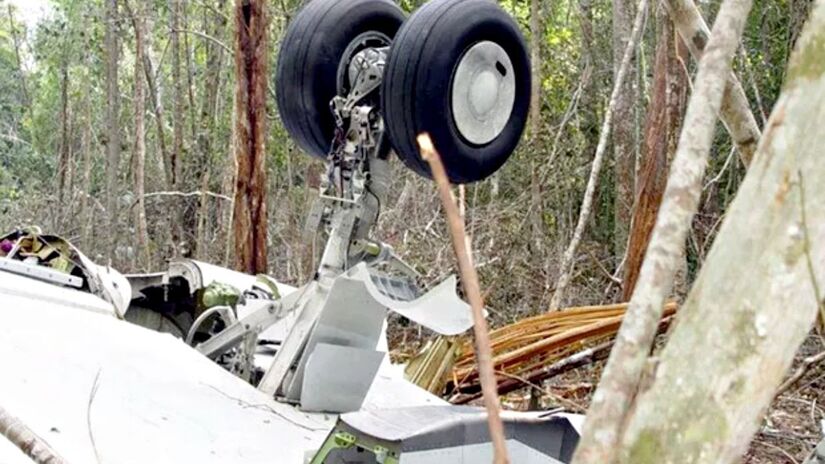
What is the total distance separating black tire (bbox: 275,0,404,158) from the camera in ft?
15.4

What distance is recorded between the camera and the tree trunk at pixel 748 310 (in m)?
0.98

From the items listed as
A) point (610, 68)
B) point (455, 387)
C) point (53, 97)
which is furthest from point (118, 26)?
point (455, 387)

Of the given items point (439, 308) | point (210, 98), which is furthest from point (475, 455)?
point (210, 98)

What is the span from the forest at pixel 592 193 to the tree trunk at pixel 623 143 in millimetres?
24

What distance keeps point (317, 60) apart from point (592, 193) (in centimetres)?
444

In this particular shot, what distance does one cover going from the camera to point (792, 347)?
1.01 metres

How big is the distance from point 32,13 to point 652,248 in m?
18.2

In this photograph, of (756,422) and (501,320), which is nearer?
(756,422)

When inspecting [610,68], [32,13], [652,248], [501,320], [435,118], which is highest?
[32,13]

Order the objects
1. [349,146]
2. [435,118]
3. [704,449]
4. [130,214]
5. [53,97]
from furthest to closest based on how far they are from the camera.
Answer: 1. [53,97]
2. [130,214]
3. [349,146]
4. [435,118]
5. [704,449]

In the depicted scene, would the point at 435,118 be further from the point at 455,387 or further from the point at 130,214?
the point at 130,214

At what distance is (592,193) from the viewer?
28.5 feet

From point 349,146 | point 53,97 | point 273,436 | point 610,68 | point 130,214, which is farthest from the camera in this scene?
point 53,97

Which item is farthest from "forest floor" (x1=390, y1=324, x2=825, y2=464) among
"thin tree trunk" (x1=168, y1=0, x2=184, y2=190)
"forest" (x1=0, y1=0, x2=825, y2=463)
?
"thin tree trunk" (x1=168, y1=0, x2=184, y2=190)
